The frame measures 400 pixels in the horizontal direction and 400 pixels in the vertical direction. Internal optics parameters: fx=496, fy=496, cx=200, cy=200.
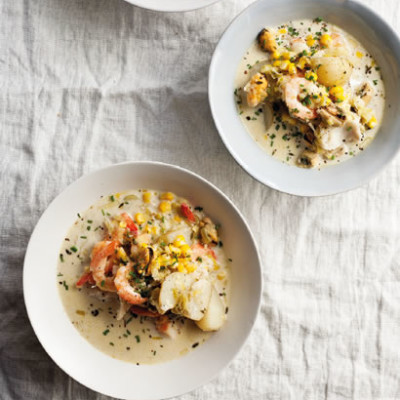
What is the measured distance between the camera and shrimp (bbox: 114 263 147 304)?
2398 mm

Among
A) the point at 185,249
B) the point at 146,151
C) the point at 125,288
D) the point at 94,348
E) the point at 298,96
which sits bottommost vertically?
the point at 94,348

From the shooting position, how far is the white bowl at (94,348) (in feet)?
8.25

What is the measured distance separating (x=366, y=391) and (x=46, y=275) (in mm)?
1949

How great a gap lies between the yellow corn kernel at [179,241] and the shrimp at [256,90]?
2.65ft

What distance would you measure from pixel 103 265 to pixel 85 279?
19 centimetres

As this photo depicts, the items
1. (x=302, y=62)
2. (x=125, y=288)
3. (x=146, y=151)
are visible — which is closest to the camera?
(x=125, y=288)

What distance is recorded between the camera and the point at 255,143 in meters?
2.78

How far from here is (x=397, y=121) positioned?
9.09 ft

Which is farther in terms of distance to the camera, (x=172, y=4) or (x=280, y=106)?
(x=280, y=106)

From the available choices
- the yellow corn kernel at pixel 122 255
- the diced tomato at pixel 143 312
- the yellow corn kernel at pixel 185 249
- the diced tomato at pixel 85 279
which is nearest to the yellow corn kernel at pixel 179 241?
the yellow corn kernel at pixel 185 249

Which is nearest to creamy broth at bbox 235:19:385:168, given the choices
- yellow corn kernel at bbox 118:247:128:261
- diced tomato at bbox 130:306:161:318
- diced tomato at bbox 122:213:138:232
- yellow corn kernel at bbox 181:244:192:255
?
yellow corn kernel at bbox 181:244:192:255

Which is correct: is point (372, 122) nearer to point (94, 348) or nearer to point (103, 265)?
point (103, 265)

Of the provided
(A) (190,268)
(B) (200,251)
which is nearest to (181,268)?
(A) (190,268)

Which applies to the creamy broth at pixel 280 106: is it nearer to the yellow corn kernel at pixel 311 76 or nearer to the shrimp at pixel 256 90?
the shrimp at pixel 256 90
